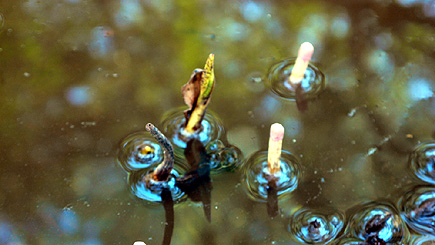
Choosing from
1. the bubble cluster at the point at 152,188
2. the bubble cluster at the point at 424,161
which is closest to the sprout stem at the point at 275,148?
the bubble cluster at the point at 152,188

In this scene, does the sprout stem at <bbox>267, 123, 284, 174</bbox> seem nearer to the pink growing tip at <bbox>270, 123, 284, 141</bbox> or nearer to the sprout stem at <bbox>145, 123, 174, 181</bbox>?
the pink growing tip at <bbox>270, 123, 284, 141</bbox>

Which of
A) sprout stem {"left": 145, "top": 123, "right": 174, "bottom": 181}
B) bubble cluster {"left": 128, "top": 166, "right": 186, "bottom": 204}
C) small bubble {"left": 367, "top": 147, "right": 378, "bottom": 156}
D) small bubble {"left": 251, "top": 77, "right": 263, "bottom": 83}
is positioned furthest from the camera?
small bubble {"left": 251, "top": 77, "right": 263, "bottom": 83}

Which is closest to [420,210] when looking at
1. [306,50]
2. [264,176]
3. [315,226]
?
[315,226]

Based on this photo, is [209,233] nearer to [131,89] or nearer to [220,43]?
[131,89]

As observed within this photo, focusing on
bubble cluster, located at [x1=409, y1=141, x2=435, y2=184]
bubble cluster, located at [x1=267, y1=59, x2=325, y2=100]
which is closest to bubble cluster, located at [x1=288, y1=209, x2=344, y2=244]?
bubble cluster, located at [x1=409, y1=141, x2=435, y2=184]

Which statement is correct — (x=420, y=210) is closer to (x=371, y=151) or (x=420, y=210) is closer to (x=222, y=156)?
(x=371, y=151)
